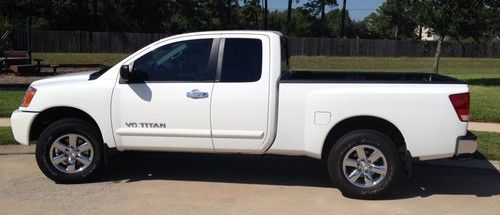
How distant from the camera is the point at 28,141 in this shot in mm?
6613

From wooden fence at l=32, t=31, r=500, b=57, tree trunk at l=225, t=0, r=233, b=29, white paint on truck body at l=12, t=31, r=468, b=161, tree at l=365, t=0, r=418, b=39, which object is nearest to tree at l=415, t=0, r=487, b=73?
white paint on truck body at l=12, t=31, r=468, b=161

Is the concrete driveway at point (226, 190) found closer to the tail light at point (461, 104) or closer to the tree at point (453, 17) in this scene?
the tail light at point (461, 104)

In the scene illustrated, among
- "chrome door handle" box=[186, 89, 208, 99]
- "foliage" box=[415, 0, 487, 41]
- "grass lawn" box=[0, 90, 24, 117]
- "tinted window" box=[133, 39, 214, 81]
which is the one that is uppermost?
"foliage" box=[415, 0, 487, 41]

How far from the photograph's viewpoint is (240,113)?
609cm

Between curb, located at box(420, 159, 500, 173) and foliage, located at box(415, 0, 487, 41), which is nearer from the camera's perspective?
curb, located at box(420, 159, 500, 173)

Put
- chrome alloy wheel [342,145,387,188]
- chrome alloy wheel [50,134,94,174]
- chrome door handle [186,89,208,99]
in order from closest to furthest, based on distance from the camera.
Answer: chrome alloy wheel [342,145,387,188] < chrome door handle [186,89,208,99] < chrome alloy wheel [50,134,94,174]

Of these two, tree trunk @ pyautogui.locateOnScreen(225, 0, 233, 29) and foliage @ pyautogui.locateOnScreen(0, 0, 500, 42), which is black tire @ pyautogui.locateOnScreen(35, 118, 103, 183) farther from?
tree trunk @ pyautogui.locateOnScreen(225, 0, 233, 29)

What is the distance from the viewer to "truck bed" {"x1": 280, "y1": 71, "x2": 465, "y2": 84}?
5.98m

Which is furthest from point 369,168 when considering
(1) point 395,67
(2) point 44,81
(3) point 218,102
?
(1) point 395,67

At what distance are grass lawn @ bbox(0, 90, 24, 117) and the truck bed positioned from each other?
256 inches

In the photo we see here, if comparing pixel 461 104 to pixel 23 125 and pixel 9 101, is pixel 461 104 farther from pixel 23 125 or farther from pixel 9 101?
pixel 9 101

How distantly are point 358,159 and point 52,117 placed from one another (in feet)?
11.2

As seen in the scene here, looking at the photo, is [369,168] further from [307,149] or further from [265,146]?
[265,146]

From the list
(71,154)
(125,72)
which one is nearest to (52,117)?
(71,154)
